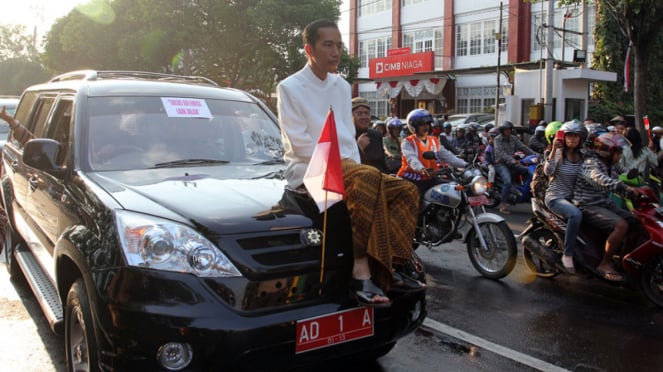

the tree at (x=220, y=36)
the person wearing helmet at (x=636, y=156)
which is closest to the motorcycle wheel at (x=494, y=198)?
the person wearing helmet at (x=636, y=156)

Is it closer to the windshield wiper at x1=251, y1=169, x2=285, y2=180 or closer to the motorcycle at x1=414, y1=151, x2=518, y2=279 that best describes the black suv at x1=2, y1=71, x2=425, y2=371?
the windshield wiper at x1=251, y1=169, x2=285, y2=180

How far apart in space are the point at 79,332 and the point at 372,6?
40.4 metres

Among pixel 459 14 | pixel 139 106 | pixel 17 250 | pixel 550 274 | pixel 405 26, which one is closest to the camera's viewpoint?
pixel 139 106

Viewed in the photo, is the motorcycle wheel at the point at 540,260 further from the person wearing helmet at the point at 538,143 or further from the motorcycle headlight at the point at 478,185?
the person wearing helmet at the point at 538,143

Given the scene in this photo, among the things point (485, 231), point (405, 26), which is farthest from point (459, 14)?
point (485, 231)

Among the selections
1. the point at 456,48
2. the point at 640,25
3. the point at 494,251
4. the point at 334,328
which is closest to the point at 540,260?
the point at 494,251

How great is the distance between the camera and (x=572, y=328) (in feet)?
15.1

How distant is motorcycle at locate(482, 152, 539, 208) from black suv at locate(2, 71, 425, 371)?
8158mm

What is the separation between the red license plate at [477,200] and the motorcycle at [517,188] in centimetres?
502

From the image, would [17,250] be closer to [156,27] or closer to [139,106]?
[139,106]

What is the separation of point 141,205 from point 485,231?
4243 mm

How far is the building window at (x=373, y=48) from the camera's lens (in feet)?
132

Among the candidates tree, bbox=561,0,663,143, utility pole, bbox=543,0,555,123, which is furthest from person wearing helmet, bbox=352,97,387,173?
utility pole, bbox=543,0,555,123

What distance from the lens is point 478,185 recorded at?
6258mm
